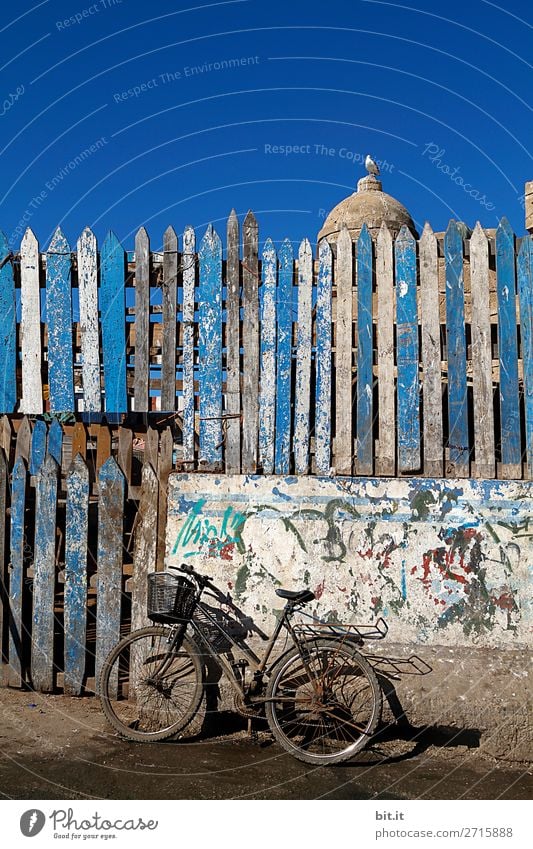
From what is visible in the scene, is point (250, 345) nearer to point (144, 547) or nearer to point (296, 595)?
point (144, 547)

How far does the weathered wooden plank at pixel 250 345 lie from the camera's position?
6.18m

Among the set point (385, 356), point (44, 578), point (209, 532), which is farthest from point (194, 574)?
point (385, 356)

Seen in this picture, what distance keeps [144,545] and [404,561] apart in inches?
81.6

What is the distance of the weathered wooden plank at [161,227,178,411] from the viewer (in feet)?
20.7

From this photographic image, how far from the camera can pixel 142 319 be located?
6.41 m

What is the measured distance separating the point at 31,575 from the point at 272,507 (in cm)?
221

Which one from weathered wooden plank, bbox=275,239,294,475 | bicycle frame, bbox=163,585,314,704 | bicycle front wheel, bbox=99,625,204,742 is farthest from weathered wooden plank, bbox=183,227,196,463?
bicycle front wheel, bbox=99,625,204,742

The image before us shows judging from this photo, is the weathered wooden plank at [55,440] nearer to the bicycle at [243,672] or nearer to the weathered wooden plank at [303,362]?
the bicycle at [243,672]

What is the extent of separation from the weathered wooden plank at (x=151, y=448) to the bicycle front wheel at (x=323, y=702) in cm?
189

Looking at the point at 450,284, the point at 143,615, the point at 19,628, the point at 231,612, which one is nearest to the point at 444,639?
the point at 231,612

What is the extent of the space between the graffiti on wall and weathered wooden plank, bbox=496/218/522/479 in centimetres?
25

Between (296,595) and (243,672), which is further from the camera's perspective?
(243,672)

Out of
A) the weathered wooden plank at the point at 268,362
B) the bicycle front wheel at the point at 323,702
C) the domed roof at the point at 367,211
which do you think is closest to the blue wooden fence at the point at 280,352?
the weathered wooden plank at the point at 268,362

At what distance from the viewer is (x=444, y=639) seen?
5.77 m
